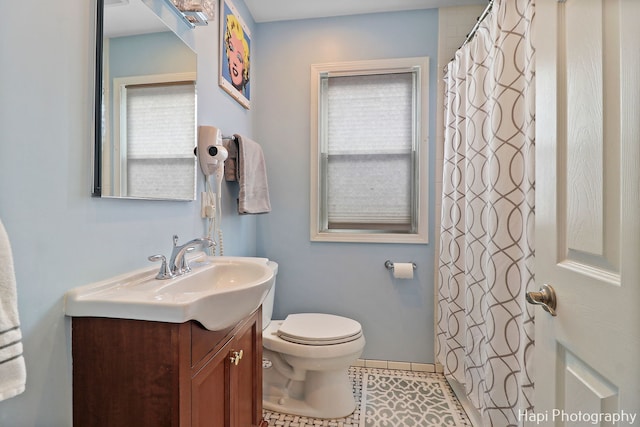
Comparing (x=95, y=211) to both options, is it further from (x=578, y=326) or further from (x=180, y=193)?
(x=578, y=326)

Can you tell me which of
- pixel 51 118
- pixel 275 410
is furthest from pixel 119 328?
pixel 275 410

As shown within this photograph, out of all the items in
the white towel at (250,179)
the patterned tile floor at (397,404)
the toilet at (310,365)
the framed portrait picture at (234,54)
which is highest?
the framed portrait picture at (234,54)

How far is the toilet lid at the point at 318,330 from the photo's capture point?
5.01 ft

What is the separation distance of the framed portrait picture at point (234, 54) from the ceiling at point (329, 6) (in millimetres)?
192

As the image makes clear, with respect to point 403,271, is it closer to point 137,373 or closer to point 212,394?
point 212,394

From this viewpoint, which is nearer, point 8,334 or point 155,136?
point 8,334

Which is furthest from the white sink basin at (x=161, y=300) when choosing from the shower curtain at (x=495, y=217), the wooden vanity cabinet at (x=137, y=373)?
the shower curtain at (x=495, y=217)

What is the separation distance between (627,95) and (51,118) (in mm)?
1229

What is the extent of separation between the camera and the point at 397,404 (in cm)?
168

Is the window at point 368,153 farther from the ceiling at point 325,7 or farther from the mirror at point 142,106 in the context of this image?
the mirror at point 142,106

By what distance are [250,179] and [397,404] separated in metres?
1.49

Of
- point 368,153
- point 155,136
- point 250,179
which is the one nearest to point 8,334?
point 155,136

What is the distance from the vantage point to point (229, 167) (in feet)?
5.46

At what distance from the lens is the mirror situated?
88 centimetres
